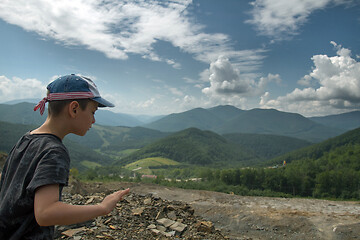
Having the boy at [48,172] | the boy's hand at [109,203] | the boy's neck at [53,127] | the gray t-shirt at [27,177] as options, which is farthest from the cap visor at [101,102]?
the boy's hand at [109,203]

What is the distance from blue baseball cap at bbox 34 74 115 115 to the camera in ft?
5.60

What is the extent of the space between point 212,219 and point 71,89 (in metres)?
11.6

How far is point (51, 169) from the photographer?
145cm

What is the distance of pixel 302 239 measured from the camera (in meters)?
9.29

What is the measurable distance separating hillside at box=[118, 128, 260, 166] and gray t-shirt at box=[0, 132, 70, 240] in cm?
14878

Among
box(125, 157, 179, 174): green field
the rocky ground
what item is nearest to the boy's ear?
the rocky ground

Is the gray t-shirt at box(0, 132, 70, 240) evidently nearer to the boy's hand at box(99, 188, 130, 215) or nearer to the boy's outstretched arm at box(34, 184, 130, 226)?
the boy's outstretched arm at box(34, 184, 130, 226)

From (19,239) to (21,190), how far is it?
0.43 m

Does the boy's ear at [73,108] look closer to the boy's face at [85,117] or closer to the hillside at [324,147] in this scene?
the boy's face at [85,117]

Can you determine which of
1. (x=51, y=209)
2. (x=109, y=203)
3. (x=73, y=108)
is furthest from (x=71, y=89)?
(x=109, y=203)

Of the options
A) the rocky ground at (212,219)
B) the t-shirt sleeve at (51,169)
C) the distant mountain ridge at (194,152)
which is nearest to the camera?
the t-shirt sleeve at (51,169)

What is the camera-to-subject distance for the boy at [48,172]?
1421 mm

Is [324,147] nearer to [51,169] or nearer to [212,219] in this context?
[212,219]

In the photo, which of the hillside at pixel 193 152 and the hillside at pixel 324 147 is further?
the hillside at pixel 193 152
